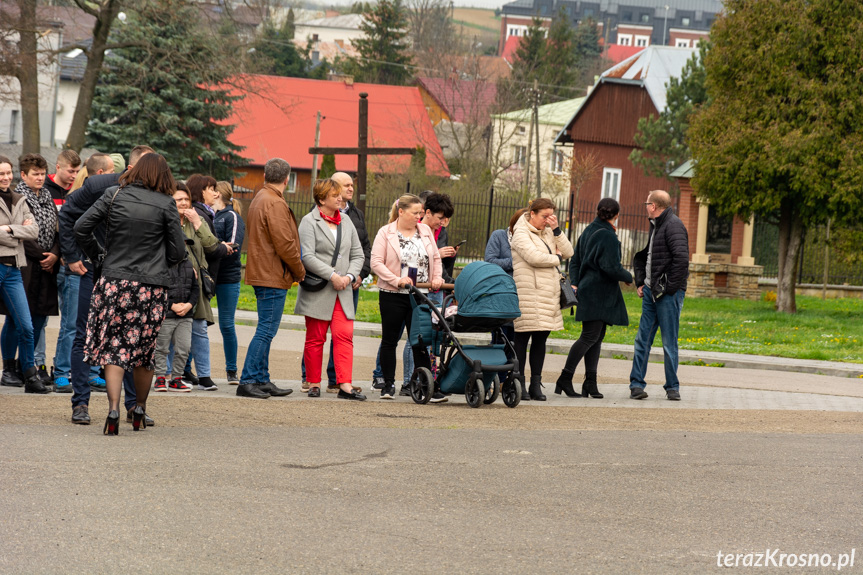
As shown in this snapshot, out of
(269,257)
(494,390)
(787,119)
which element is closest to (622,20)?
(787,119)

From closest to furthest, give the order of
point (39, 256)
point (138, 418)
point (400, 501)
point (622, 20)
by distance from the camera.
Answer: point (400, 501)
point (138, 418)
point (39, 256)
point (622, 20)

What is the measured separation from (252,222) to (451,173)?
160 feet

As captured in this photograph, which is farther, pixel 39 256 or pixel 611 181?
pixel 611 181

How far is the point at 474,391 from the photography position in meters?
9.46

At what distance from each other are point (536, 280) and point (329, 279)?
2.08 meters

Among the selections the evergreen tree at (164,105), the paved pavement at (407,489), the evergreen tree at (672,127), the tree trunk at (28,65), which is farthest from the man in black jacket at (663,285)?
the evergreen tree at (672,127)

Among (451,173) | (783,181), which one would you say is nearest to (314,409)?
(783,181)

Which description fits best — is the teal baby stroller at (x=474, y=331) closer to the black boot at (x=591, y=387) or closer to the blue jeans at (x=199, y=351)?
the black boot at (x=591, y=387)

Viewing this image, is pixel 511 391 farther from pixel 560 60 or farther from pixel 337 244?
pixel 560 60

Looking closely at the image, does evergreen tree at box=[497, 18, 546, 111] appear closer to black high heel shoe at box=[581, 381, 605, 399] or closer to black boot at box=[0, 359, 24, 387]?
black high heel shoe at box=[581, 381, 605, 399]

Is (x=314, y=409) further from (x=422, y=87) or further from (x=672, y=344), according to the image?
(x=422, y=87)

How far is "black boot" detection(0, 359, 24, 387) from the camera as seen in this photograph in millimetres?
9156

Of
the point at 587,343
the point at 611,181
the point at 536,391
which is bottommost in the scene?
the point at 536,391

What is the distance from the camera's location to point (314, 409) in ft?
29.1
